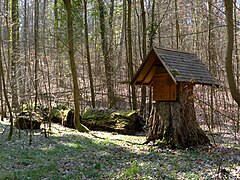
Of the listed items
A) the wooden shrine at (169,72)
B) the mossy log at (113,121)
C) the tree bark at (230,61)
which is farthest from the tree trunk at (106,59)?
the tree bark at (230,61)

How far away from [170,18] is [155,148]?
45.3 ft

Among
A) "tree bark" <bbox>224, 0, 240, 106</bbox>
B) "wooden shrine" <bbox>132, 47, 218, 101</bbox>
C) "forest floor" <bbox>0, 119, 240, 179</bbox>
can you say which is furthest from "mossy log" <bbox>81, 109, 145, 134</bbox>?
"tree bark" <bbox>224, 0, 240, 106</bbox>

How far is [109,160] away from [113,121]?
19.8 ft

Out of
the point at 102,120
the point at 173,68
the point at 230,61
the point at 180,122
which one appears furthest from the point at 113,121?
the point at 230,61

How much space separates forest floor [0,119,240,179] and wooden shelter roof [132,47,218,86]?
7.83 feet

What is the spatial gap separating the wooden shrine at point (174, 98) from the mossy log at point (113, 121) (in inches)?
126

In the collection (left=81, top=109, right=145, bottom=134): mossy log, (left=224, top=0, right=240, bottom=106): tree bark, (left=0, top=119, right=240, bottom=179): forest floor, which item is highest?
(left=224, top=0, right=240, bottom=106): tree bark

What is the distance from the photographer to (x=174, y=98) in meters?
9.97

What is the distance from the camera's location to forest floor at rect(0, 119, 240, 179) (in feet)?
22.3

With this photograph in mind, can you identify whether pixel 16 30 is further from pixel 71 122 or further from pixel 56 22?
pixel 71 122

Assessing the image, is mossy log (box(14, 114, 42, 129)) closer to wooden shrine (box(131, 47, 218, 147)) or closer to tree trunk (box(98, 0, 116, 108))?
tree trunk (box(98, 0, 116, 108))

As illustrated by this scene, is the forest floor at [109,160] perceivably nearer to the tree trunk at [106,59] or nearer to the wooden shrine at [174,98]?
the wooden shrine at [174,98]

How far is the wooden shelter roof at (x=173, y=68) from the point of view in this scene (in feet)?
31.8

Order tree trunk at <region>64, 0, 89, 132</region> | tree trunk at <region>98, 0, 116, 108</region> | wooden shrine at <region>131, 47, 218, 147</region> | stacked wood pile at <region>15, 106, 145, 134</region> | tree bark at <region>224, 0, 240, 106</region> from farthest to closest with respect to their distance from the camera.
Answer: tree trunk at <region>98, 0, 116, 108</region>
tree trunk at <region>64, 0, 89, 132</region>
stacked wood pile at <region>15, 106, 145, 134</region>
wooden shrine at <region>131, 47, 218, 147</region>
tree bark at <region>224, 0, 240, 106</region>
